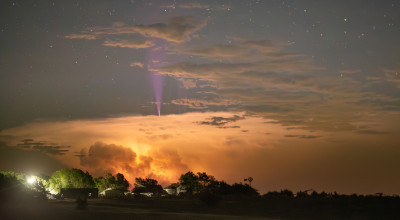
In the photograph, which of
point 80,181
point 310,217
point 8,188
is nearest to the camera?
point 8,188

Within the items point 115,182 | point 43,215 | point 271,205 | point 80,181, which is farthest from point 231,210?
point 115,182

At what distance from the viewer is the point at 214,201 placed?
222ft

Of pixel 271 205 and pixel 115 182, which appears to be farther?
pixel 115 182

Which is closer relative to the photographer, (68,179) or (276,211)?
(276,211)

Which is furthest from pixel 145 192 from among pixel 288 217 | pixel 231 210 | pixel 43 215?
pixel 43 215

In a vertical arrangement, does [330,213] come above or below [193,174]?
below

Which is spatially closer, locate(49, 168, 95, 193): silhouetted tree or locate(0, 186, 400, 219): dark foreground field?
locate(0, 186, 400, 219): dark foreground field

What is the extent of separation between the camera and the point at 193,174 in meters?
137

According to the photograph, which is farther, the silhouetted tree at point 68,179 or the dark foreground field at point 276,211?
the silhouetted tree at point 68,179

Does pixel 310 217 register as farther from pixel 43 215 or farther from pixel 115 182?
pixel 115 182

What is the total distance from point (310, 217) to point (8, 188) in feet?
109

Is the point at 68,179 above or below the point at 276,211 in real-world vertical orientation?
above

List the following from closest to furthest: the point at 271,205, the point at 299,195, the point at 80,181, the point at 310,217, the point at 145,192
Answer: the point at 310,217 < the point at 271,205 < the point at 299,195 < the point at 145,192 < the point at 80,181

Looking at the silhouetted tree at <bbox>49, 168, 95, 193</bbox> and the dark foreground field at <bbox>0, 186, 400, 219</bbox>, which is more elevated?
the silhouetted tree at <bbox>49, 168, 95, 193</bbox>
